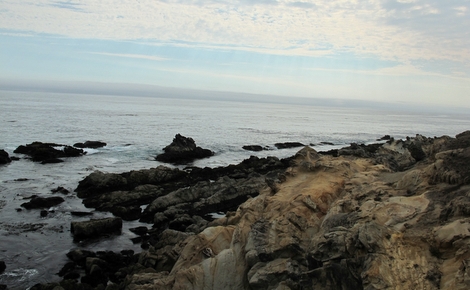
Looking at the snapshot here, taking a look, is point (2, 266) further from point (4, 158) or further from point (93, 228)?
point (4, 158)

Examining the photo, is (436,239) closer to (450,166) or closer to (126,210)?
(450,166)

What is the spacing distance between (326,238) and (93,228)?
17063 mm

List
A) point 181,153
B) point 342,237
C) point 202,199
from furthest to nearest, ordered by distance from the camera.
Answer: point 181,153 < point 202,199 < point 342,237

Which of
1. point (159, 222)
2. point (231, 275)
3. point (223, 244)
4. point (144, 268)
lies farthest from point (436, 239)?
point (159, 222)

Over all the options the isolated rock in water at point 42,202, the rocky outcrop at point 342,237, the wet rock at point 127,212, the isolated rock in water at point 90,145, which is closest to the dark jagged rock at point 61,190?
the isolated rock in water at point 42,202

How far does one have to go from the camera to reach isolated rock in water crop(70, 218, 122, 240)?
2364 centimetres

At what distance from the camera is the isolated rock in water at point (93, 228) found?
23.6 m

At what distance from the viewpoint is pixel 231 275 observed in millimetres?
12953

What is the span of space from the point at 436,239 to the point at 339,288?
276 cm

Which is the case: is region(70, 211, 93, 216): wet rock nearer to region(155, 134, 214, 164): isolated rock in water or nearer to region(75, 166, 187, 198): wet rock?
region(75, 166, 187, 198): wet rock

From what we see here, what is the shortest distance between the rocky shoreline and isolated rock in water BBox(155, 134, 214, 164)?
25.7 m

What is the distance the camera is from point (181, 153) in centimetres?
5191

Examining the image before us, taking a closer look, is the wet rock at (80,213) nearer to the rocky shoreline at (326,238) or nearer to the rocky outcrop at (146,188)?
the rocky outcrop at (146,188)

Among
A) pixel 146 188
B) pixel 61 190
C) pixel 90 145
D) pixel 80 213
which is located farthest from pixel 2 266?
pixel 90 145
